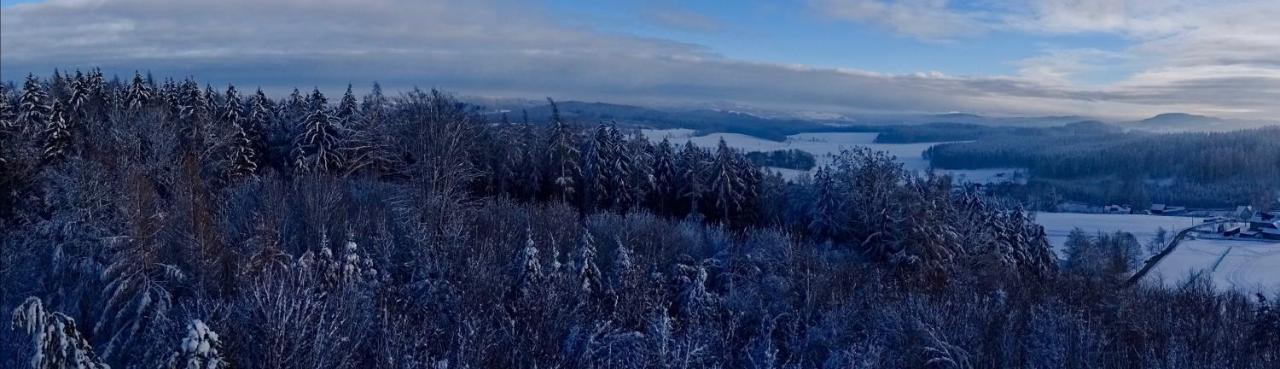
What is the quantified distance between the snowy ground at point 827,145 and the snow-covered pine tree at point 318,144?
26506 millimetres

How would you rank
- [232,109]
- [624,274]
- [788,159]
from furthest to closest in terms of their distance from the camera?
[788,159] < [232,109] < [624,274]

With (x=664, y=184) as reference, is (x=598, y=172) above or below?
above

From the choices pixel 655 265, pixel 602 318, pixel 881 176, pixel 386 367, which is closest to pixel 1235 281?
pixel 881 176

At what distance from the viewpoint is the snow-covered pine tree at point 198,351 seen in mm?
8688

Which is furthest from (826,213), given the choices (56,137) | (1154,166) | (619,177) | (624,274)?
(1154,166)

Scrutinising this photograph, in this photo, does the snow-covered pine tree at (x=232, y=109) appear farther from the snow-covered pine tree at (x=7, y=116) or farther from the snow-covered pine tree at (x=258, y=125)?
the snow-covered pine tree at (x=7, y=116)

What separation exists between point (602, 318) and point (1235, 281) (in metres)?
37.0

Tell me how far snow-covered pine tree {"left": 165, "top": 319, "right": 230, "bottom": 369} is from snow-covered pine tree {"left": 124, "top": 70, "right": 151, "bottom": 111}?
35.1 metres

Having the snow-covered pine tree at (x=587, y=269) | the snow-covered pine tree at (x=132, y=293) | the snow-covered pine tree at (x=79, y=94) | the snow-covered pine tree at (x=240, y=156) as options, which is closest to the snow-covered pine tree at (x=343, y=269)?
the snow-covered pine tree at (x=132, y=293)

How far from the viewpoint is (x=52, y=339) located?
7.85 metres

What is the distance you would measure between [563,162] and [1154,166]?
72.9 metres

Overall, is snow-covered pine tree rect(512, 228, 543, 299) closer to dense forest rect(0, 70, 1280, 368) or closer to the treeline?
dense forest rect(0, 70, 1280, 368)

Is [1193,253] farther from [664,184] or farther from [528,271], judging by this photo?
[528,271]

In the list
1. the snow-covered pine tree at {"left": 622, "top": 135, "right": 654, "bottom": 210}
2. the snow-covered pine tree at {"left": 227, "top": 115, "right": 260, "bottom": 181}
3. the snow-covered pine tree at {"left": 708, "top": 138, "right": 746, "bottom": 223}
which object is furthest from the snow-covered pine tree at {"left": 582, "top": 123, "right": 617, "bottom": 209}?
the snow-covered pine tree at {"left": 227, "top": 115, "right": 260, "bottom": 181}
